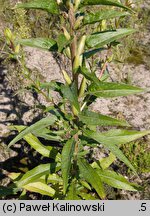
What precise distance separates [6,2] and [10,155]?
2752mm

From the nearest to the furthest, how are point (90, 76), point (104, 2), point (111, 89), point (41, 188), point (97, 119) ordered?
point (104, 2) < point (90, 76) < point (111, 89) < point (97, 119) < point (41, 188)

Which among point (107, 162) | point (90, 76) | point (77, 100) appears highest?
point (90, 76)

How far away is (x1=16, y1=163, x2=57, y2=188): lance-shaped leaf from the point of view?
2.20 meters

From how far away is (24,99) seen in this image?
403cm

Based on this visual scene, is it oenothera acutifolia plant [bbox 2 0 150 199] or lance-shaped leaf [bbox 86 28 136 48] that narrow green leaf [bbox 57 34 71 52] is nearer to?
oenothera acutifolia plant [bbox 2 0 150 199]

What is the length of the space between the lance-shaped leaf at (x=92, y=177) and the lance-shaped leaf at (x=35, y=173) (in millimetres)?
249

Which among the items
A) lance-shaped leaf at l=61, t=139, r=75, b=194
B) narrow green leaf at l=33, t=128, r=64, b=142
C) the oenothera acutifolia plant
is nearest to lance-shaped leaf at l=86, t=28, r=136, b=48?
the oenothera acutifolia plant

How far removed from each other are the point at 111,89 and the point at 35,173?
98 cm

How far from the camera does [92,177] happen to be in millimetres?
2082

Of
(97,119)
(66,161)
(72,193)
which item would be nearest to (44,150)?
(72,193)

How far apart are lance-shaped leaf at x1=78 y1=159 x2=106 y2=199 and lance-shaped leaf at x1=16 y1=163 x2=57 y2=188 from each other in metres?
0.25

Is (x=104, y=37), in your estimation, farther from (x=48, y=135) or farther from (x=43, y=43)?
(x=48, y=135)

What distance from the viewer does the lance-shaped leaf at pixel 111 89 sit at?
159 cm

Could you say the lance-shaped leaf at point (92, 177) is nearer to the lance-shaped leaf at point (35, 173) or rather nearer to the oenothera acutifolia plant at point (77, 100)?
the oenothera acutifolia plant at point (77, 100)
